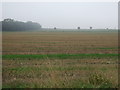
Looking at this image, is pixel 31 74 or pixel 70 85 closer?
pixel 70 85

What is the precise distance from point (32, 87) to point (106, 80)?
8.74 feet

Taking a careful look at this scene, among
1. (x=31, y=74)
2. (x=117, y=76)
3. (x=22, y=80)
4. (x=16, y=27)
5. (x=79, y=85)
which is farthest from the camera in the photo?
(x=16, y=27)

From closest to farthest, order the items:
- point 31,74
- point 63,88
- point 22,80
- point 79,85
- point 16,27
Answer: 1. point 63,88
2. point 79,85
3. point 22,80
4. point 31,74
5. point 16,27

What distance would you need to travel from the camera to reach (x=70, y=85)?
26.4ft

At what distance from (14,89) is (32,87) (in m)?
0.62

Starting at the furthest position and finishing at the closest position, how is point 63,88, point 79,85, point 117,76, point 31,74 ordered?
point 31,74 → point 117,76 → point 79,85 → point 63,88

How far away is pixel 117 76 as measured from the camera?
9156 mm

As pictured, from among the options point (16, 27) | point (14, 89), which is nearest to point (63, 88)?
point (14, 89)

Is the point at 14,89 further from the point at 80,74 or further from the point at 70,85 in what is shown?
the point at 80,74

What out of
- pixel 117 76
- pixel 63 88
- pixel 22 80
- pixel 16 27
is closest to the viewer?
pixel 63 88

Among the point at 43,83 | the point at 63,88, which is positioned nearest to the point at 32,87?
the point at 43,83

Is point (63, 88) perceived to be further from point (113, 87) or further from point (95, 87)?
point (113, 87)

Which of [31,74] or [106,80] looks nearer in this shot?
[106,80]

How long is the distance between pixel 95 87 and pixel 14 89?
2769 mm
